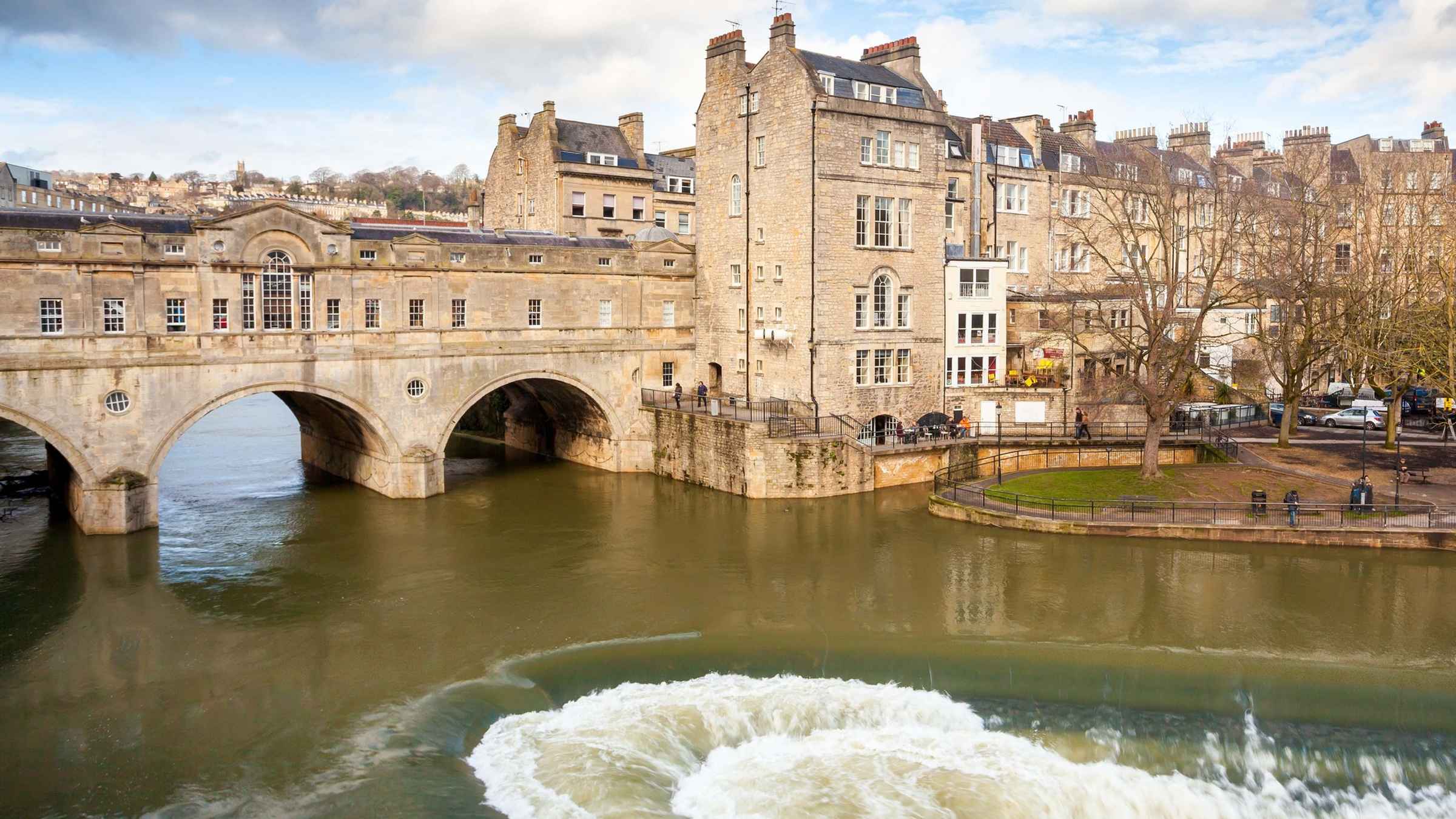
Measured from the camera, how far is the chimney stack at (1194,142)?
192 feet

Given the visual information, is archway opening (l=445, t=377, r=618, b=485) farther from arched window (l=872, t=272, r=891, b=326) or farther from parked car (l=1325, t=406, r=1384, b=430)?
parked car (l=1325, t=406, r=1384, b=430)

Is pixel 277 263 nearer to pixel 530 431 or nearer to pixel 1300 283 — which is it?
pixel 530 431

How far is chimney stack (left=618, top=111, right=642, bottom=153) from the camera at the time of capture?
5438 cm

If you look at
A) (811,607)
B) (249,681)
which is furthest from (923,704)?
(249,681)

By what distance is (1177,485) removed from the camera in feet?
112

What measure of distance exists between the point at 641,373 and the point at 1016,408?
47.5ft

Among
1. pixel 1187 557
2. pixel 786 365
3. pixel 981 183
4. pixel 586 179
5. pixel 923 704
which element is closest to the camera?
pixel 923 704

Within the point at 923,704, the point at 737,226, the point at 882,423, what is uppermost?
the point at 737,226

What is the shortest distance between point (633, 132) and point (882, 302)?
1984cm

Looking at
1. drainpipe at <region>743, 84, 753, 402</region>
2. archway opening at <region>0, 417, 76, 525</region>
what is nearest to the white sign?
drainpipe at <region>743, 84, 753, 402</region>

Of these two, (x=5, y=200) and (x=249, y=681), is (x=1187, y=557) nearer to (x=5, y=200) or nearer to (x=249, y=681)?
(x=249, y=681)

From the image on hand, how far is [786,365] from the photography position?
40250mm

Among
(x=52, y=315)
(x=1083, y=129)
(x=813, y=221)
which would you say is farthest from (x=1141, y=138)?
(x=52, y=315)

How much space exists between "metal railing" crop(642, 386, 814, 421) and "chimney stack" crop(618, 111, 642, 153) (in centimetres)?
1659
